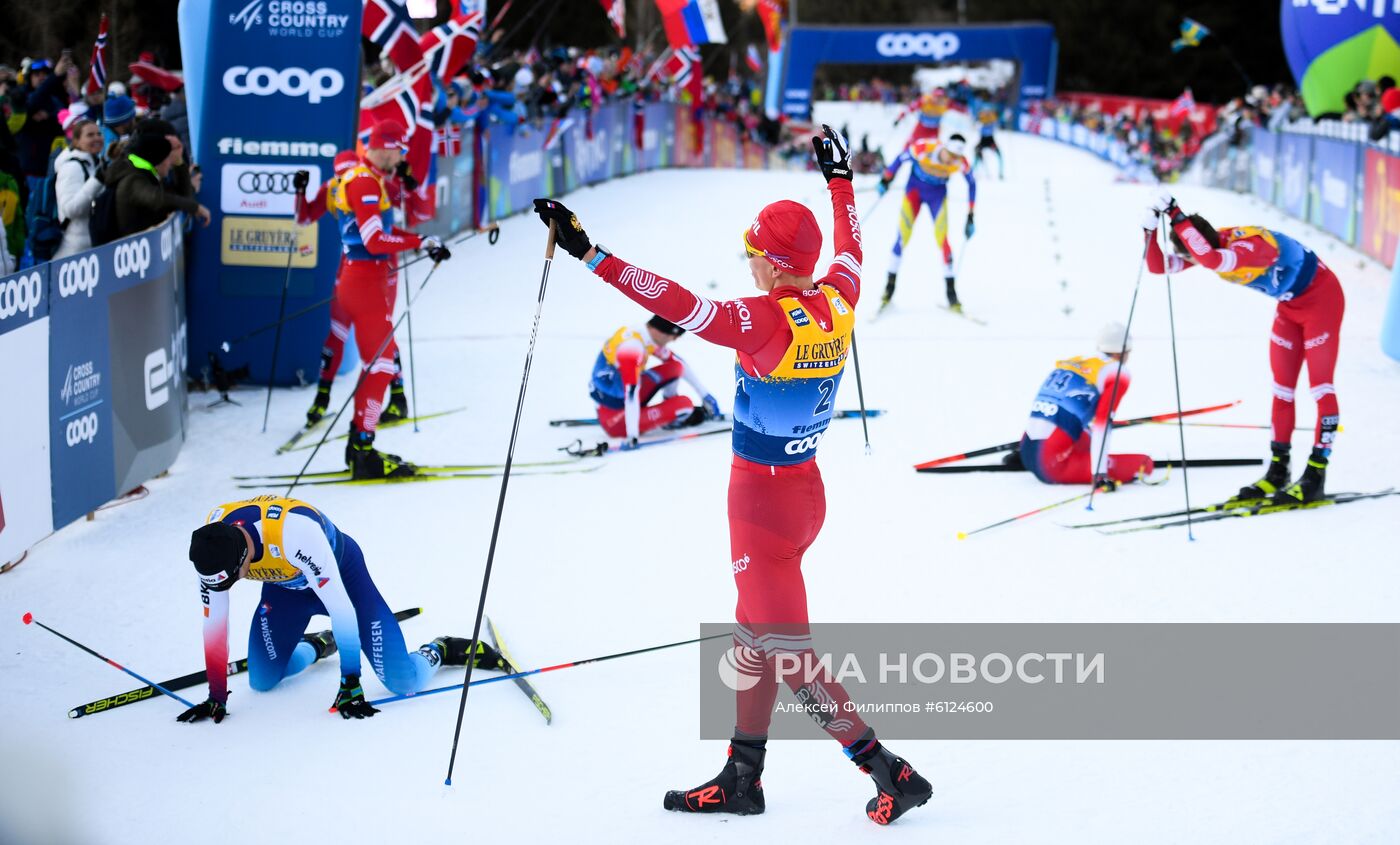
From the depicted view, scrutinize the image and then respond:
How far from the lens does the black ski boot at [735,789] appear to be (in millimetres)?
4531

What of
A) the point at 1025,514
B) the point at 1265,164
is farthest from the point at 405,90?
the point at 1265,164

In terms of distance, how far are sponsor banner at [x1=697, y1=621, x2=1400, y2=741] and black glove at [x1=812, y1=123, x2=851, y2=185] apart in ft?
6.24

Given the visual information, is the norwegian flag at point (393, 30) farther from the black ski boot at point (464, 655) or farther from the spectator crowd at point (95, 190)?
the black ski boot at point (464, 655)

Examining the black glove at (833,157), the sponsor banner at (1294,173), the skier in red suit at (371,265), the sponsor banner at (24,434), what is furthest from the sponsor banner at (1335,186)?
the sponsor banner at (24,434)

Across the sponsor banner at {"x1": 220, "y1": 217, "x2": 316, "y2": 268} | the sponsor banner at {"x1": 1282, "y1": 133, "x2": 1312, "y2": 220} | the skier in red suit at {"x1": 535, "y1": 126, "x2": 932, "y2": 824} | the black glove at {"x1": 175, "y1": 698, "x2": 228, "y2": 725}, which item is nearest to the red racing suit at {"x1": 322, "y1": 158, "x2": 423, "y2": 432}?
the sponsor banner at {"x1": 220, "y1": 217, "x2": 316, "y2": 268}

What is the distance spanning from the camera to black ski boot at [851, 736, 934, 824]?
4.38m

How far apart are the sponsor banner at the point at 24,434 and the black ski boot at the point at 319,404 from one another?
8.70 ft

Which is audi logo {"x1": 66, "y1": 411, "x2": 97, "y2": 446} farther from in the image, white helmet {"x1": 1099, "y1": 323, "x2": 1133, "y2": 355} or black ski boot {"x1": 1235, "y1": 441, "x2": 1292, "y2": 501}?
black ski boot {"x1": 1235, "y1": 441, "x2": 1292, "y2": 501}

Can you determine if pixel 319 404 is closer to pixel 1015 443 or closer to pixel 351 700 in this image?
pixel 351 700

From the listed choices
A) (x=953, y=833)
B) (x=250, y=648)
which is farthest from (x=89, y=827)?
(x=953, y=833)

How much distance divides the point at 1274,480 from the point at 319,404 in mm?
6443

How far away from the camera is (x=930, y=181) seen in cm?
1302

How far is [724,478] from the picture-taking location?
28.5 feet

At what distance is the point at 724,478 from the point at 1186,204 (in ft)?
49.4
